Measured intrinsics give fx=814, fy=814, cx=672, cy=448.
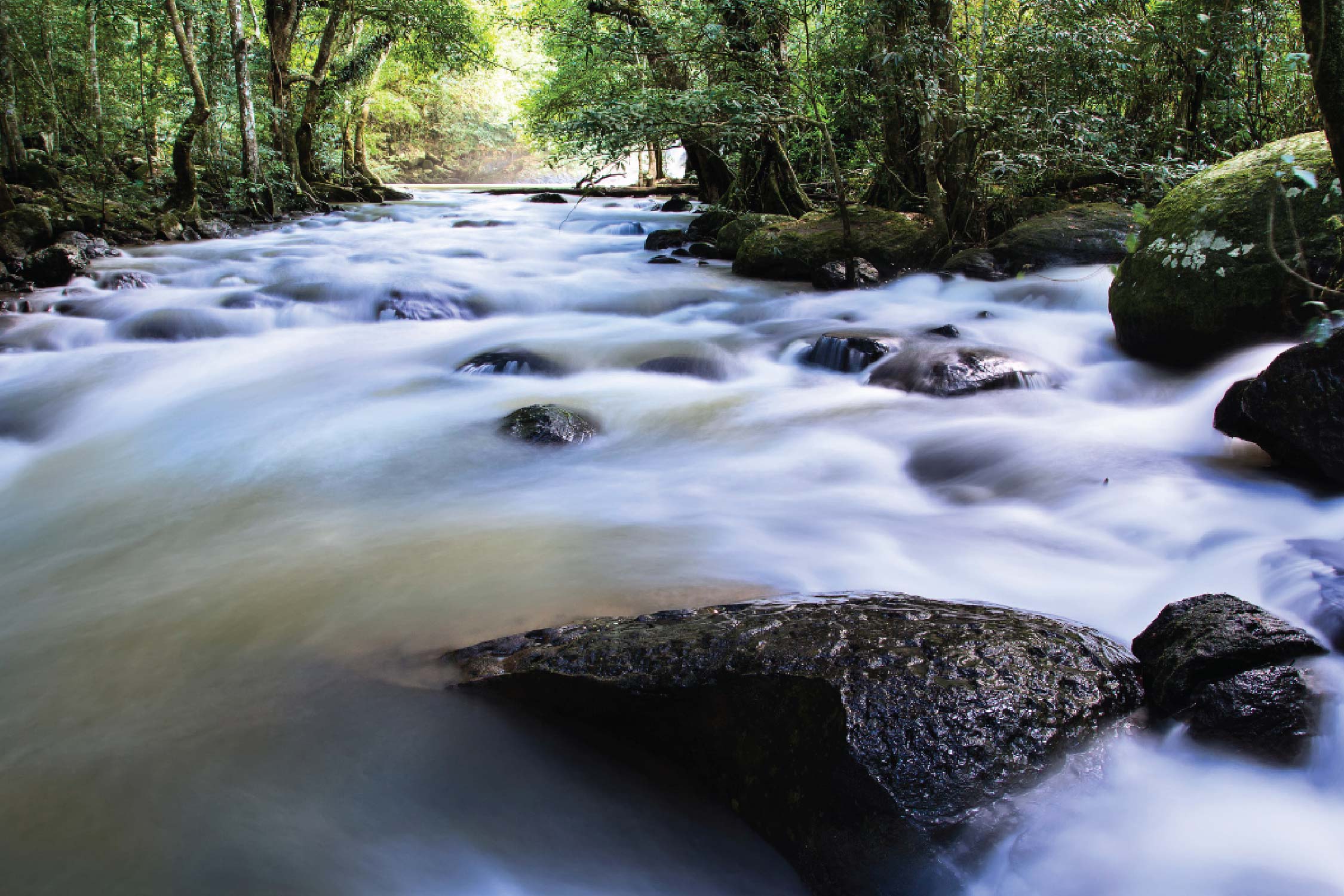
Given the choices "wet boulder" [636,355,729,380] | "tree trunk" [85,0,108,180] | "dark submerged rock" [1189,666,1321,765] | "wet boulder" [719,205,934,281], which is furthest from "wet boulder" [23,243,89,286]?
"dark submerged rock" [1189,666,1321,765]

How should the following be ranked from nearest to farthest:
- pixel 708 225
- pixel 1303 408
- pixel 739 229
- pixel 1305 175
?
1. pixel 1305 175
2. pixel 1303 408
3. pixel 739 229
4. pixel 708 225

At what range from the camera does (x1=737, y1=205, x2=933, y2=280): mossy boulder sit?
29.1ft

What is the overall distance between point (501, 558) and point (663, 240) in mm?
9767

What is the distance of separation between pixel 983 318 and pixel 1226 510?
4.06 metres

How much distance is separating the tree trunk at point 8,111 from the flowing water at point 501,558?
682 centimetres

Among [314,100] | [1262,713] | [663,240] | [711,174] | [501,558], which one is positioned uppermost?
[314,100]

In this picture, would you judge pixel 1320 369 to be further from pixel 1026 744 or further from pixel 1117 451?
pixel 1026 744

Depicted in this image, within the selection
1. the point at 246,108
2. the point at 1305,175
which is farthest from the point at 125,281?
the point at 1305,175

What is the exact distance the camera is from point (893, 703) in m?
1.86

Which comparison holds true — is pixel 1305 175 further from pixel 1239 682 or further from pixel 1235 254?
pixel 1235 254

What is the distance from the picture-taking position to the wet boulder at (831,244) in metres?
8.87

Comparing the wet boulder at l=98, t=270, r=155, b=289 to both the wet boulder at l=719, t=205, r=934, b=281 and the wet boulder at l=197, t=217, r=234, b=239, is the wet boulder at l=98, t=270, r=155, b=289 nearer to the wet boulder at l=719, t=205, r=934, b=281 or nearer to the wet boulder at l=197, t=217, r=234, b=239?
the wet boulder at l=197, t=217, r=234, b=239

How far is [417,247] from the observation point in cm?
1277

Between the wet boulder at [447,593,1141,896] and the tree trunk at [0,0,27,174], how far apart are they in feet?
46.8
